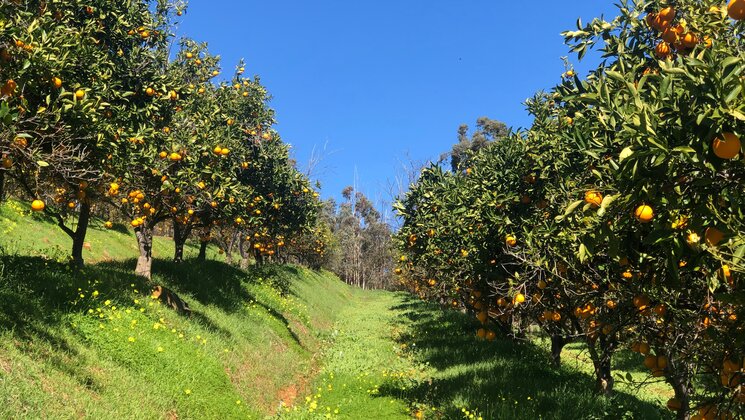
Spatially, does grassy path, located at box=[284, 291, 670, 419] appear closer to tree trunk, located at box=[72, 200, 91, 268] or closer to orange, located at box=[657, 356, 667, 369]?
orange, located at box=[657, 356, 667, 369]

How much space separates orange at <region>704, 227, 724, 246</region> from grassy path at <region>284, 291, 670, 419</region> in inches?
174

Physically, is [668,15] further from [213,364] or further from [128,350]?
[213,364]

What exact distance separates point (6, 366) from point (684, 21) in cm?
804

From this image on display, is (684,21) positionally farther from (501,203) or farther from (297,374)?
(297,374)

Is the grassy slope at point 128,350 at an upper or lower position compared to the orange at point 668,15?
lower

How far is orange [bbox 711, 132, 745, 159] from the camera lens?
2.26 metres

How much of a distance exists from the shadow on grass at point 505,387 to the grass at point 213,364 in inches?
1.6

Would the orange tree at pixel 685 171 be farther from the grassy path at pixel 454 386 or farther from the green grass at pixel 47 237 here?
the green grass at pixel 47 237

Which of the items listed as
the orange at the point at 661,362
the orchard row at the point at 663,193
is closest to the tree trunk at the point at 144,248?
the orchard row at the point at 663,193

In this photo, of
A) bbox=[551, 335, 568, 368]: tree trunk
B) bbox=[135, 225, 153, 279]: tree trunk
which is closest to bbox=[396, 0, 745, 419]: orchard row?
bbox=[551, 335, 568, 368]: tree trunk

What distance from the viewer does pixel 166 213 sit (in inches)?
460

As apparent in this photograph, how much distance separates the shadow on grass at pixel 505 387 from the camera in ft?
24.3

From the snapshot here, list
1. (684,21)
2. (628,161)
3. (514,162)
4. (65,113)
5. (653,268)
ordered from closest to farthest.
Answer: (628,161), (653,268), (684,21), (65,113), (514,162)

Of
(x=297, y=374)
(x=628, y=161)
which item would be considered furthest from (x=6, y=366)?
(x=297, y=374)
